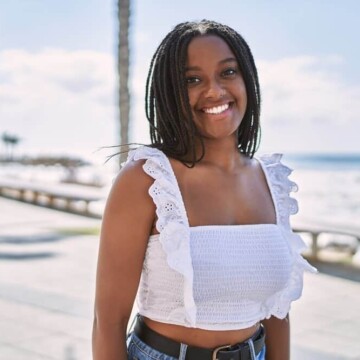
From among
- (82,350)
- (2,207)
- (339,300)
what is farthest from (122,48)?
(2,207)

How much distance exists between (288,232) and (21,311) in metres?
4.67

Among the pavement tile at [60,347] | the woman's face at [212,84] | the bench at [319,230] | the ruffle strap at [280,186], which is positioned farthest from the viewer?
the bench at [319,230]

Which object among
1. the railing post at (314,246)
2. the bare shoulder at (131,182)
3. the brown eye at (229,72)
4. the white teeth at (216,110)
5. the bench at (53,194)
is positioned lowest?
the bench at (53,194)

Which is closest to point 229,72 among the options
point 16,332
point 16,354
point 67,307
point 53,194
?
point 16,354

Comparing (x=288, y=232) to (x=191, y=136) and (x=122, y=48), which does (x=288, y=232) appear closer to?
(x=191, y=136)

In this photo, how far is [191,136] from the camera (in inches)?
76.8

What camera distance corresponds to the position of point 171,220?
5.89 ft

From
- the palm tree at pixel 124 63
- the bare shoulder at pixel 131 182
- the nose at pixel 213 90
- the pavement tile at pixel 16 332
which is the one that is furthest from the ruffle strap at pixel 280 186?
the palm tree at pixel 124 63

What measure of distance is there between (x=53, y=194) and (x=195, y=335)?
14842 millimetres

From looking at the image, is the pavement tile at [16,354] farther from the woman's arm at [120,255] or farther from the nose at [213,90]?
the nose at [213,90]

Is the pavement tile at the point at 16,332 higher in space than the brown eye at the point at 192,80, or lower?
lower

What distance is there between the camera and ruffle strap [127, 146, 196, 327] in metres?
1.75

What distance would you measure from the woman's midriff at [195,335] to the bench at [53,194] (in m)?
13.0

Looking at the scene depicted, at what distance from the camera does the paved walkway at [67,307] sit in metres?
5.40
